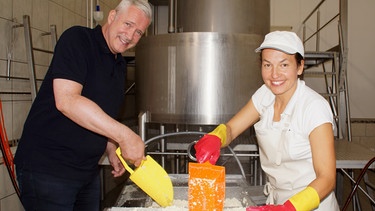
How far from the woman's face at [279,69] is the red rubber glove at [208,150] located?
0.84 feet

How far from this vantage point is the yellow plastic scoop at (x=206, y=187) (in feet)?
2.51

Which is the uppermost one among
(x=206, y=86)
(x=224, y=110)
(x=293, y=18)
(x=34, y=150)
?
(x=293, y=18)

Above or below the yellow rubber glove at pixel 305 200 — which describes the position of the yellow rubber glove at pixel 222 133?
above

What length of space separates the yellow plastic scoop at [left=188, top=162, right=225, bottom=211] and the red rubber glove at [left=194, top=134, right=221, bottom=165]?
164 mm

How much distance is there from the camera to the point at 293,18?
4.64m

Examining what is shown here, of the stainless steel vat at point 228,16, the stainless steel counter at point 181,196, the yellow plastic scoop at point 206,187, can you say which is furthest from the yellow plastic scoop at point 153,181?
the stainless steel vat at point 228,16

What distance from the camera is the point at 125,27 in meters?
1.16

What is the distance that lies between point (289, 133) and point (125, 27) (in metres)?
0.67

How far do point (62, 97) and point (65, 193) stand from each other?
0.41 m

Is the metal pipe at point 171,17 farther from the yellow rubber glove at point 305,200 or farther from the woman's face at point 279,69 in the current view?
the yellow rubber glove at point 305,200

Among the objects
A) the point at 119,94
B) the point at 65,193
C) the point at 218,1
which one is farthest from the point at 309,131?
the point at 218,1

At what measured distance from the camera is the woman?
926 millimetres

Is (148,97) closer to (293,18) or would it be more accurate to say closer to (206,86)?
(206,86)

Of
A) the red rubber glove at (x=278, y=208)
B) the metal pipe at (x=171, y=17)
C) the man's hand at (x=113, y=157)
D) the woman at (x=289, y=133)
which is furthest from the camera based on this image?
the metal pipe at (x=171, y=17)
